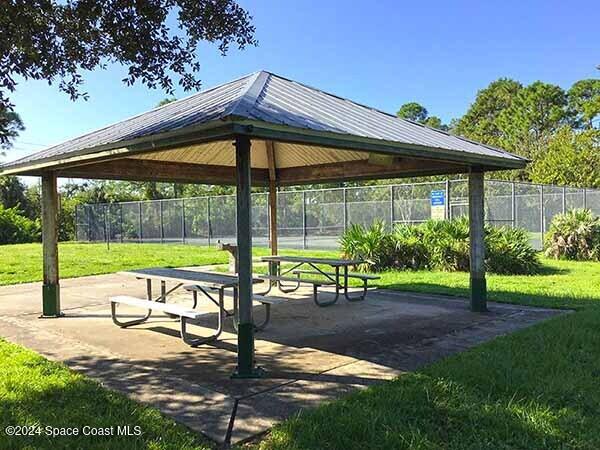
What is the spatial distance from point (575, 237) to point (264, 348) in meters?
12.4

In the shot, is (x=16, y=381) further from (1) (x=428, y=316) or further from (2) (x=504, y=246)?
(2) (x=504, y=246)

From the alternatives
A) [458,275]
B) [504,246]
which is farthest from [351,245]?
[504,246]

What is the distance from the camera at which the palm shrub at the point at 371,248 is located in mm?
13414

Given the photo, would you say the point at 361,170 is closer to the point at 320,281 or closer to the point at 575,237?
the point at 320,281

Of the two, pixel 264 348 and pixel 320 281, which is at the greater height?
pixel 320 281

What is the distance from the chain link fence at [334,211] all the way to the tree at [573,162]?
9.41m

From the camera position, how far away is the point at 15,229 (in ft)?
102

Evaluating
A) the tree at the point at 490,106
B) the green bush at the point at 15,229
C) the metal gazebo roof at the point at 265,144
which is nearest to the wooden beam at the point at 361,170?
the metal gazebo roof at the point at 265,144

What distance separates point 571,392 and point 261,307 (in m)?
5.26

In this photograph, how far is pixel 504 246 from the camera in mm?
12570

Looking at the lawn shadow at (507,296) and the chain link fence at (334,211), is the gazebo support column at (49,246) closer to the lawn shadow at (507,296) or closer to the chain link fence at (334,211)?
the lawn shadow at (507,296)

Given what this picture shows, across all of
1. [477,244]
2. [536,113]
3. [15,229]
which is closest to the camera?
[477,244]

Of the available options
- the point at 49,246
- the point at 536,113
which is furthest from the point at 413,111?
the point at 49,246

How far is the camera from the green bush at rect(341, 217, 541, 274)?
492 inches
